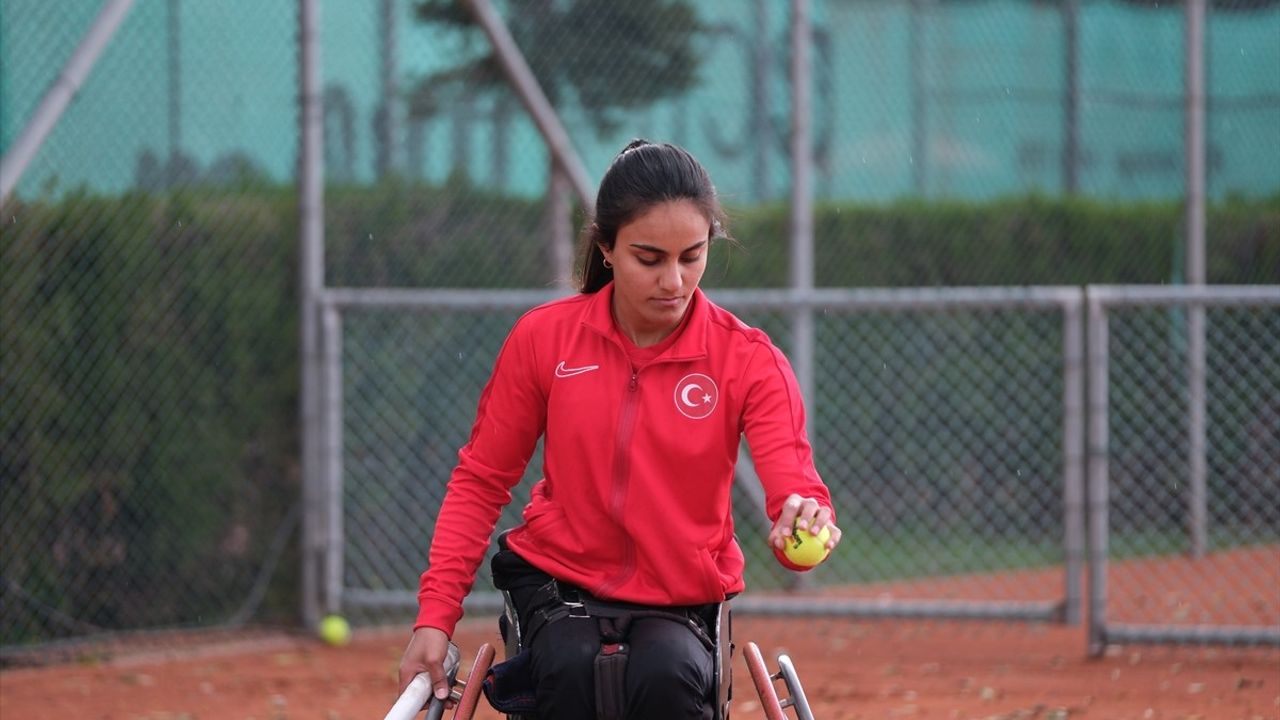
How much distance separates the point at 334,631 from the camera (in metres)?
6.97

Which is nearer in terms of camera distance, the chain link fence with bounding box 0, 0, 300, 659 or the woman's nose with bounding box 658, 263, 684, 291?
the woman's nose with bounding box 658, 263, 684, 291

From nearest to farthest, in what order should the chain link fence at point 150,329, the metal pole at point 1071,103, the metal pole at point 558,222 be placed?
the chain link fence at point 150,329 → the metal pole at point 558,222 → the metal pole at point 1071,103

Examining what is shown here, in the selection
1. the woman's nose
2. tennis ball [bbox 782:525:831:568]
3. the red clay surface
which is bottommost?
the red clay surface

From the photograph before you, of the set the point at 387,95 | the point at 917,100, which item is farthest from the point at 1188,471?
the point at 387,95

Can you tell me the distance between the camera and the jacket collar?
3.30m

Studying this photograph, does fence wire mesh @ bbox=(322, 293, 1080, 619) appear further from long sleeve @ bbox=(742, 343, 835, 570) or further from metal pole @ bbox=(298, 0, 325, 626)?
long sleeve @ bbox=(742, 343, 835, 570)

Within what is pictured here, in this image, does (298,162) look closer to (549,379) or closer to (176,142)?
(176,142)

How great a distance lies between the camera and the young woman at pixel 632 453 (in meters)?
3.17

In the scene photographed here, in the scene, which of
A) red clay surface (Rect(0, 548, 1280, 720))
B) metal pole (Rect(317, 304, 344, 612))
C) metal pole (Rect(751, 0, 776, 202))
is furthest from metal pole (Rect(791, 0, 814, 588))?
metal pole (Rect(317, 304, 344, 612))

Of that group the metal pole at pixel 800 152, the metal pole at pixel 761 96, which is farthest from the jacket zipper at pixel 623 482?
the metal pole at pixel 761 96

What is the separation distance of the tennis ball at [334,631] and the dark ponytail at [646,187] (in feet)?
13.1

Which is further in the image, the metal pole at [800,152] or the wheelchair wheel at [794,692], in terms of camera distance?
the metal pole at [800,152]

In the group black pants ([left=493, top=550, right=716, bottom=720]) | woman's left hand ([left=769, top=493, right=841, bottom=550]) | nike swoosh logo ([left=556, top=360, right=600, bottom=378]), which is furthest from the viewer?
nike swoosh logo ([left=556, top=360, right=600, bottom=378])

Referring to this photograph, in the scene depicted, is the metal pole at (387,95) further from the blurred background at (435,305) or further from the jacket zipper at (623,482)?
the jacket zipper at (623,482)
